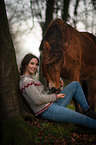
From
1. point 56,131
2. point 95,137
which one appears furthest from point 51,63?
point 95,137

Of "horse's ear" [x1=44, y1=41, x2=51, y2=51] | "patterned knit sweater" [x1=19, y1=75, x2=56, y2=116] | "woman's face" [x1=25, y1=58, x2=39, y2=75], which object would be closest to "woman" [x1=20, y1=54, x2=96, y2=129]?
"patterned knit sweater" [x1=19, y1=75, x2=56, y2=116]

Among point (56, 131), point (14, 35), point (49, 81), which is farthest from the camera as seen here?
point (14, 35)

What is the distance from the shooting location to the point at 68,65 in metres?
3.86

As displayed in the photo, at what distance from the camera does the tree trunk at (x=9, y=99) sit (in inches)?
77.0

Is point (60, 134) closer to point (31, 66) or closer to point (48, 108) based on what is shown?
point (48, 108)

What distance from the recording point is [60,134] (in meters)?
2.27

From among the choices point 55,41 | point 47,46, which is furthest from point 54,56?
point 55,41

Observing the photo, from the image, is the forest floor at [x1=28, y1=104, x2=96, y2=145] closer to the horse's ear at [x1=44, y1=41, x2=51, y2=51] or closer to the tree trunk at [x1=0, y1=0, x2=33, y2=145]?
the tree trunk at [x1=0, y1=0, x2=33, y2=145]

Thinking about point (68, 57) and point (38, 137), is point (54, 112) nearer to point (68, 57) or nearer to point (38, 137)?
point (38, 137)

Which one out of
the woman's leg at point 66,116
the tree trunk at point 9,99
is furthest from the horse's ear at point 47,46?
the woman's leg at point 66,116

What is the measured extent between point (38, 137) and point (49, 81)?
1646 mm

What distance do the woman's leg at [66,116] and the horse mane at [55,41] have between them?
1.38 meters

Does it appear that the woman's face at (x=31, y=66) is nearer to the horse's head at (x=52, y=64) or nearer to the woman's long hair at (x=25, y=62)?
the woman's long hair at (x=25, y=62)

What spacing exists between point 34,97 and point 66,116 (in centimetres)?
71
